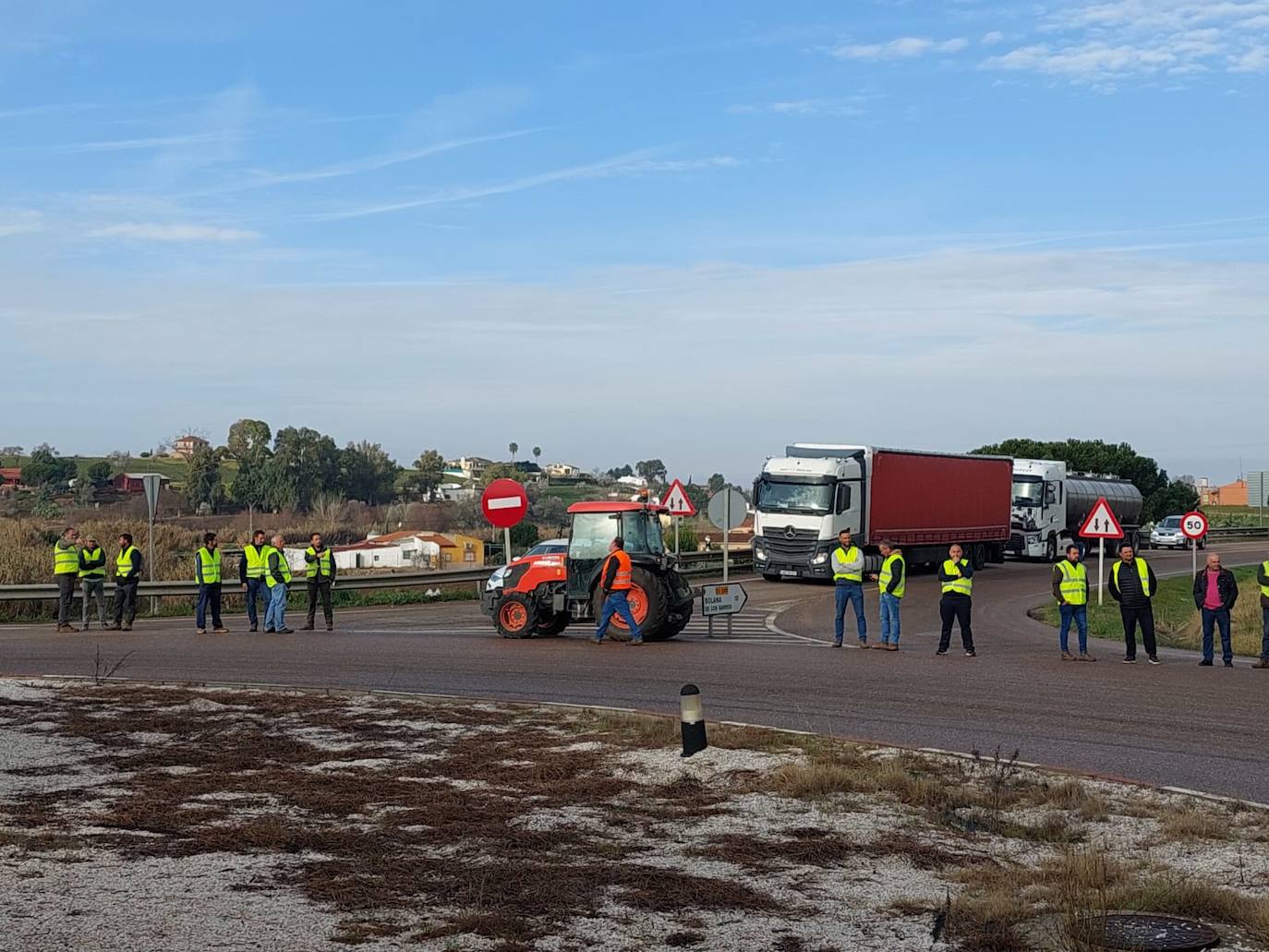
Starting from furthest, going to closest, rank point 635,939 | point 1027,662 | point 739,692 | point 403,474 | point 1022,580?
point 403,474 → point 1022,580 → point 1027,662 → point 739,692 → point 635,939

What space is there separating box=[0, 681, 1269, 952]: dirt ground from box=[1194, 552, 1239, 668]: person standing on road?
31.7ft

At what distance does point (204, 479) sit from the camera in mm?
78188

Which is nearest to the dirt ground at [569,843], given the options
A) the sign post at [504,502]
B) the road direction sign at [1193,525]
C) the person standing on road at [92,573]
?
the person standing on road at [92,573]

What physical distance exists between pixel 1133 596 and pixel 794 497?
1885 cm

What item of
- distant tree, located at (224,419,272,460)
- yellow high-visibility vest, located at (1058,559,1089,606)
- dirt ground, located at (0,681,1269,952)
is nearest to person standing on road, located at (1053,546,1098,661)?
yellow high-visibility vest, located at (1058,559,1089,606)

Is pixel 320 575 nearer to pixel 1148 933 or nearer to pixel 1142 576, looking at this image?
pixel 1142 576

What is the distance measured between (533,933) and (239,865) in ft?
7.01

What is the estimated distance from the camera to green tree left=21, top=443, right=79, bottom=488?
268 feet

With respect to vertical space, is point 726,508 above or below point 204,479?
below

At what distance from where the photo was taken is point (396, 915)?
7391mm

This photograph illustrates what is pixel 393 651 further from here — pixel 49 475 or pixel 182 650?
pixel 49 475

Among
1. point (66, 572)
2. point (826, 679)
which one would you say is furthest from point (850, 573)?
point (66, 572)

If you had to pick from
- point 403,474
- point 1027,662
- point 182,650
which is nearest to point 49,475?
point 403,474

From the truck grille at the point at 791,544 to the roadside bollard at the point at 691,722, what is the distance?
2776cm
